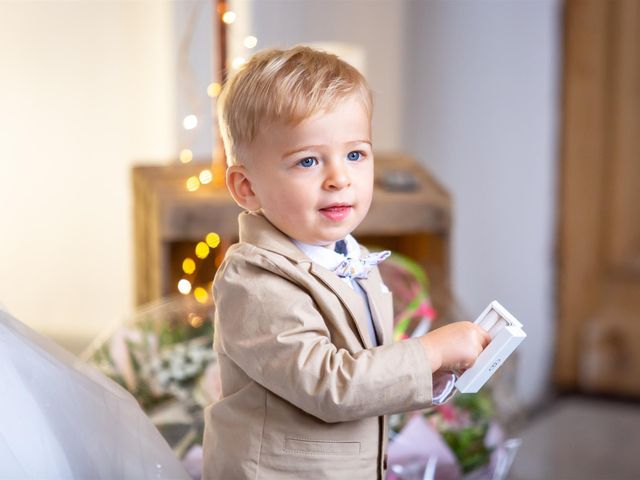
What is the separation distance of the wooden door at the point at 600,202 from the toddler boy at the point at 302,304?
206cm

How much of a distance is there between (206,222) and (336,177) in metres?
1.02

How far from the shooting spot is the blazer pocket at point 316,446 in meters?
1.06

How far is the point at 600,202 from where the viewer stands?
308cm

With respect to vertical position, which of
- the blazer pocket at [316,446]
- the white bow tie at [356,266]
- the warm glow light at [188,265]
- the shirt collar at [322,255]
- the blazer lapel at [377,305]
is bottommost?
the warm glow light at [188,265]

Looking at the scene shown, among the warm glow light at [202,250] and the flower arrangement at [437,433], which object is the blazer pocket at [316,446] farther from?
the warm glow light at [202,250]

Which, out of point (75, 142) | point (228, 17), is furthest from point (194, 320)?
point (75, 142)

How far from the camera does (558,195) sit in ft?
10.2

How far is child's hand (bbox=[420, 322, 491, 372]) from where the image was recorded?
3.38 feet

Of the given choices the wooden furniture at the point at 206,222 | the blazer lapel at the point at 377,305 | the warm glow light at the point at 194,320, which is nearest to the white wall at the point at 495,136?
the wooden furniture at the point at 206,222

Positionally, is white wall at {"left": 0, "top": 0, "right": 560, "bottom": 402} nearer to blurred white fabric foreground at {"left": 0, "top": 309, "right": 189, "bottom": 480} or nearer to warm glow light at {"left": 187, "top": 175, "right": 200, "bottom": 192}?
warm glow light at {"left": 187, "top": 175, "right": 200, "bottom": 192}

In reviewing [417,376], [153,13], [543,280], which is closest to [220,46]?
[153,13]

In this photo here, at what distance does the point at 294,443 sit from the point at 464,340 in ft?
0.63

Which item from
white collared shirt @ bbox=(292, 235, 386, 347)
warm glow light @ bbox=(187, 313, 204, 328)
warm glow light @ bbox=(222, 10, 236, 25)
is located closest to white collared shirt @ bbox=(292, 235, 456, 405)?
white collared shirt @ bbox=(292, 235, 386, 347)

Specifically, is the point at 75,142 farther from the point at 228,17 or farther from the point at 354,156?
the point at 354,156
